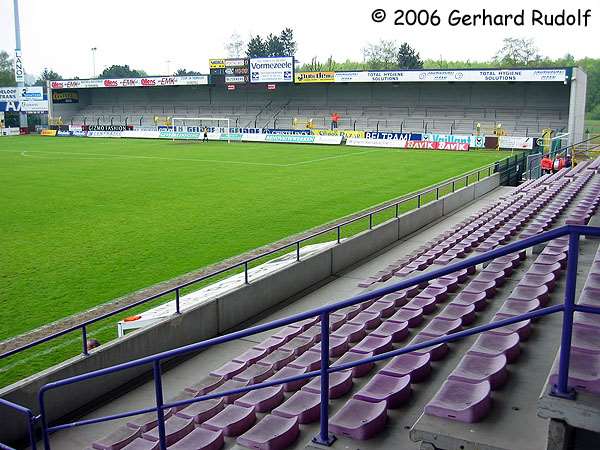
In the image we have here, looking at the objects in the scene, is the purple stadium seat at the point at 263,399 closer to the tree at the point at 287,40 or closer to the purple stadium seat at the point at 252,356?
the purple stadium seat at the point at 252,356

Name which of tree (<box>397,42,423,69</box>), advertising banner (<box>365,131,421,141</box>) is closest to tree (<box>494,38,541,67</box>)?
tree (<box>397,42,423,69</box>)

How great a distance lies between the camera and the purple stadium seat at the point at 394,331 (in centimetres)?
656

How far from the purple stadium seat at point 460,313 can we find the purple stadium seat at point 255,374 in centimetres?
202

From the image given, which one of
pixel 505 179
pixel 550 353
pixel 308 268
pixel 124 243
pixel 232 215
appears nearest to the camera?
pixel 550 353

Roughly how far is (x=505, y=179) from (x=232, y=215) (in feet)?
43.9

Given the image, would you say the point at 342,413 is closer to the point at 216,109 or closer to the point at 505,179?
the point at 505,179

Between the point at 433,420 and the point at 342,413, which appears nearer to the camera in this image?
the point at 433,420

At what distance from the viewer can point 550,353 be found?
498cm

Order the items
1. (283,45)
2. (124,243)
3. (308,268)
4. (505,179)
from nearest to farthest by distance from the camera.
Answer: (308,268) → (124,243) → (505,179) → (283,45)

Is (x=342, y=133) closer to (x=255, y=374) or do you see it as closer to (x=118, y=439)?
(x=255, y=374)

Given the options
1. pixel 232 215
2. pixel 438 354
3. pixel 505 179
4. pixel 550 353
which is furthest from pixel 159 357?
pixel 505 179

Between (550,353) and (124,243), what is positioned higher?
(550,353)

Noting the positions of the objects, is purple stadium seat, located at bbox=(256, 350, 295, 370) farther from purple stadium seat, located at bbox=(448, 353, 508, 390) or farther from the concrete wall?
purple stadium seat, located at bbox=(448, 353, 508, 390)

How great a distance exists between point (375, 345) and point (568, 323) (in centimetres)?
343
